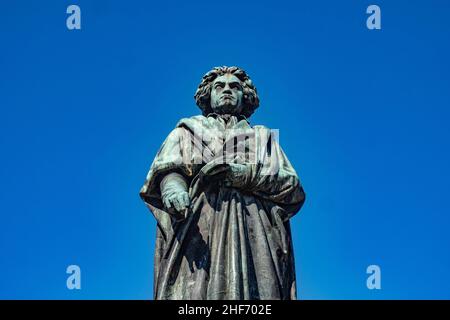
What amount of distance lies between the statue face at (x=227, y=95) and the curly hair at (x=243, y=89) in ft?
0.42

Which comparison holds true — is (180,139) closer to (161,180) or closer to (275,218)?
(161,180)

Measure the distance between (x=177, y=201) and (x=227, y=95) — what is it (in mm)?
2885

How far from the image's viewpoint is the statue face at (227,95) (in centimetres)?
1631

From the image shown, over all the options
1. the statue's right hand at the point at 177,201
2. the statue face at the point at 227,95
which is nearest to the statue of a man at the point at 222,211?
the statue's right hand at the point at 177,201

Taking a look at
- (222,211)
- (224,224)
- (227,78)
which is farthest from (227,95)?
(224,224)

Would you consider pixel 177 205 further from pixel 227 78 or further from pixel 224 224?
pixel 227 78

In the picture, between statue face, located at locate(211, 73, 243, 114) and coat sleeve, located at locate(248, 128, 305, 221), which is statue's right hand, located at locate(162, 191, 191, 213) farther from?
statue face, located at locate(211, 73, 243, 114)

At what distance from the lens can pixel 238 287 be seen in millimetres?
13477

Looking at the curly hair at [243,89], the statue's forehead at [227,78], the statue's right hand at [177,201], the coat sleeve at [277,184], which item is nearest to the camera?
the statue's right hand at [177,201]

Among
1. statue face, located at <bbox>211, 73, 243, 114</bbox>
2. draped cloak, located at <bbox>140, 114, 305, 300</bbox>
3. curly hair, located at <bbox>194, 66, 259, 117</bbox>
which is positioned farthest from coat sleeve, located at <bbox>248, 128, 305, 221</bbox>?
curly hair, located at <bbox>194, 66, 259, 117</bbox>

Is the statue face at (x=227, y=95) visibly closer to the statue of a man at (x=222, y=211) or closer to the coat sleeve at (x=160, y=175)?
the statue of a man at (x=222, y=211)

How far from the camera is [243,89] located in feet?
54.7

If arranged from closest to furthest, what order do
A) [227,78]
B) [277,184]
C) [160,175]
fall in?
1. [277,184]
2. [160,175]
3. [227,78]
